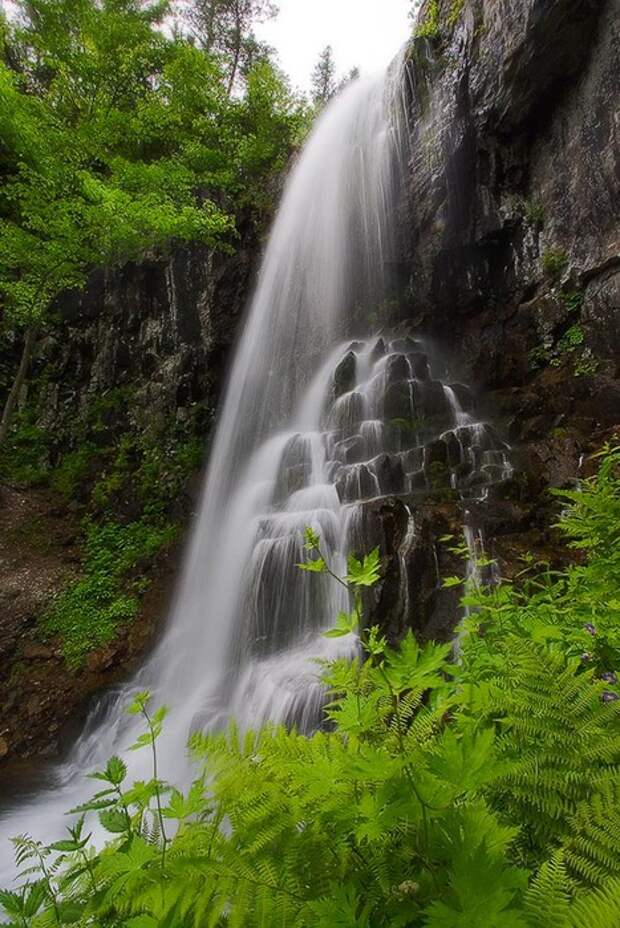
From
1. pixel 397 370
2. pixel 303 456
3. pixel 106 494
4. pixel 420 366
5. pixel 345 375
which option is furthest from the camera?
pixel 106 494

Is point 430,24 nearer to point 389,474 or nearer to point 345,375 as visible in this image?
point 345,375

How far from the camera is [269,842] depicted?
1.01m

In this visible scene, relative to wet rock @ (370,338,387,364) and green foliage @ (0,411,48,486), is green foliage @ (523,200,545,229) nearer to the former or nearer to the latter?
wet rock @ (370,338,387,364)

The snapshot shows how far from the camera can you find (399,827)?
2.92ft

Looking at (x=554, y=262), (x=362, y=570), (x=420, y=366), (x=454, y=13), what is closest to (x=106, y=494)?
(x=420, y=366)

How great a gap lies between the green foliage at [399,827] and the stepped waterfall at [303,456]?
149cm

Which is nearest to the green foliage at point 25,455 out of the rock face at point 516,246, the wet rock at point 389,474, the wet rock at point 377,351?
the wet rock at point 377,351

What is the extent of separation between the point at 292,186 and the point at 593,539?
13.8 meters

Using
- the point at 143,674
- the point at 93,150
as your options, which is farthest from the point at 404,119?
the point at 143,674

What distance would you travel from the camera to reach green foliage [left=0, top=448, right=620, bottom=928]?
0.74m

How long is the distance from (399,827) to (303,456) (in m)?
6.94

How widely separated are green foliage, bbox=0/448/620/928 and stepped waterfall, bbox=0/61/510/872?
149 cm

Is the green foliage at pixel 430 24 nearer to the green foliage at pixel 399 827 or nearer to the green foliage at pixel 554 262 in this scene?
the green foliage at pixel 554 262

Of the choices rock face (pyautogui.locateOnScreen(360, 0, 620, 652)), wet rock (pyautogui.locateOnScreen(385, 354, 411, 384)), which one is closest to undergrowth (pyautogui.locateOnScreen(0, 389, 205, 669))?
wet rock (pyautogui.locateOnScreen(385, 354, 411, 384))
